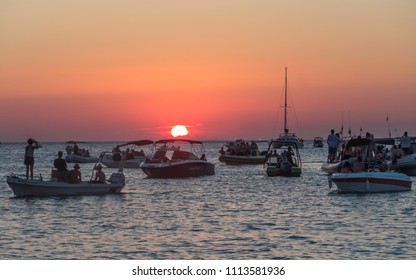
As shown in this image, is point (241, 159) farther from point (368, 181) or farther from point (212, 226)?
point (212, 226)

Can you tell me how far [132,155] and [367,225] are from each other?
54.2 meters

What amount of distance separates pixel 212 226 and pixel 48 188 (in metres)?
12.0

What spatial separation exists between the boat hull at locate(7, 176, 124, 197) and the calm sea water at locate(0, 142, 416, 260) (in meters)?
0.47

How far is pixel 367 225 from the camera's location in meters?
28.5

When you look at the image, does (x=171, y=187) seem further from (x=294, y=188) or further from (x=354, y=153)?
(x=354, y=153)

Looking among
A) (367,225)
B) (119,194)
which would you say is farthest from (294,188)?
(367,225)

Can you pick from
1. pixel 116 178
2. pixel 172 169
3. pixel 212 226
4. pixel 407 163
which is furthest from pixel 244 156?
pixel 212 226

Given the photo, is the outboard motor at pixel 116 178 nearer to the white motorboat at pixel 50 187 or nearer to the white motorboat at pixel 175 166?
the white motorboat at pixel 50 187

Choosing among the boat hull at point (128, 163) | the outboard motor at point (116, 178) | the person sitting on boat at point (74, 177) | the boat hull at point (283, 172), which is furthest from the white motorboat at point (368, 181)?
the boat hull at point (128, 163)

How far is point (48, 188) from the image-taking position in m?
38.0

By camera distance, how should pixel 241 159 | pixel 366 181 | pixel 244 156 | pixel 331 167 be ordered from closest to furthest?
pixel 366 181, pixel 331 167, pixel 241 159, pixel 244 156

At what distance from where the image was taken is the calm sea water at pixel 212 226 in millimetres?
22906

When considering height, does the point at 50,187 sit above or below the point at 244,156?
below
